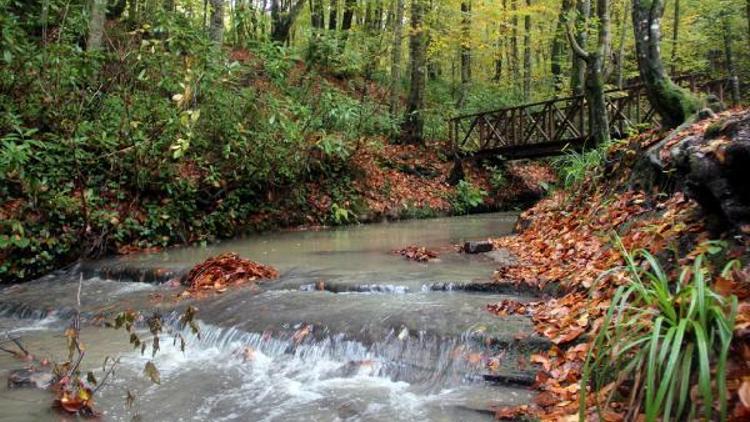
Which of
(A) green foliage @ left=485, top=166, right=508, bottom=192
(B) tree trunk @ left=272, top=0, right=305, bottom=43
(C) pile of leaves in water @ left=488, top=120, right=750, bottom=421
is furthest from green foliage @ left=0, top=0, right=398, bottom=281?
(A) green foliage @ left=485, top=166, right=508, bottom=192

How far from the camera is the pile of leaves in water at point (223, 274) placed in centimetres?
701

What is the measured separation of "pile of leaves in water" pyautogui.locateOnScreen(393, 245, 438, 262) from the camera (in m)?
8.05

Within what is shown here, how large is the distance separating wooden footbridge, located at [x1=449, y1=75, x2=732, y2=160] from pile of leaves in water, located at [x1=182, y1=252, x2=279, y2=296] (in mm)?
8967

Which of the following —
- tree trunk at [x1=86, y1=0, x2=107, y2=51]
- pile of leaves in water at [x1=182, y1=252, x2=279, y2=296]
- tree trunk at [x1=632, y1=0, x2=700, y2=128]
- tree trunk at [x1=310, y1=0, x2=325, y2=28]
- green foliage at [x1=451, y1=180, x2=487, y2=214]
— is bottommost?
pile of leaves in water at [x1=182, y1=252, x2=279, y2=296]

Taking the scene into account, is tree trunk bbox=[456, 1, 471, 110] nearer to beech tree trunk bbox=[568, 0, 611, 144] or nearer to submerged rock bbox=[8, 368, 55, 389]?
beech tree trunk bbox=[568, 0, 611, 144]

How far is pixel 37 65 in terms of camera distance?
9250 millimetres

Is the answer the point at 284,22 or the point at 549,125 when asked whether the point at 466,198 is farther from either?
the point at 284,22

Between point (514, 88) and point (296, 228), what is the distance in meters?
15.6

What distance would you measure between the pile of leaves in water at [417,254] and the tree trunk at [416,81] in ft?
27.9

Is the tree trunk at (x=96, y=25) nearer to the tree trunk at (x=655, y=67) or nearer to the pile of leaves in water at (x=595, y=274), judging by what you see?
the pile of leaves in water at (x=595, y=274)

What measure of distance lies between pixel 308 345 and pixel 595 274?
8.63 feet

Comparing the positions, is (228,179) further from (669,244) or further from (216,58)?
(669,244)

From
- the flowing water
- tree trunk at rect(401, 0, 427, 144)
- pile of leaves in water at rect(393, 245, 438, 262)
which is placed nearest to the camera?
the flowing water

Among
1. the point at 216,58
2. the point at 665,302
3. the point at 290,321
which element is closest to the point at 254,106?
the point at 216,58
